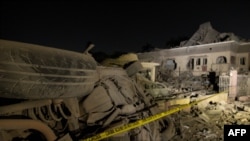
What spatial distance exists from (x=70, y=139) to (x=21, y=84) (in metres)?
1.09

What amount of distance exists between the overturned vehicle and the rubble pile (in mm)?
2798

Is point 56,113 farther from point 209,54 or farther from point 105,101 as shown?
point 209,54

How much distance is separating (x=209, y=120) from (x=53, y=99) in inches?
305

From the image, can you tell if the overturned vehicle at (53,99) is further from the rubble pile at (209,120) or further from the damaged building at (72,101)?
the rubble pile at (209,120)

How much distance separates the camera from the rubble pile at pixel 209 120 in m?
6.57

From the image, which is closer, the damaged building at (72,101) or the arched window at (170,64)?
the damaged building at (72,101)

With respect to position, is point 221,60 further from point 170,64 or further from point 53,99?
point 53,99

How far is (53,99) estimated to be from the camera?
8.54 ft

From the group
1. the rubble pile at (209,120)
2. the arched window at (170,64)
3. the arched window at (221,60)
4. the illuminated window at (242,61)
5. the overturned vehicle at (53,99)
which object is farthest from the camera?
the arched window at (170,64)

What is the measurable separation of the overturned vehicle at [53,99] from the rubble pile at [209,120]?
280 cm

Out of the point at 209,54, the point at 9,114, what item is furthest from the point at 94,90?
the point at 209,54

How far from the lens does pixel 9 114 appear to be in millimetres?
2215

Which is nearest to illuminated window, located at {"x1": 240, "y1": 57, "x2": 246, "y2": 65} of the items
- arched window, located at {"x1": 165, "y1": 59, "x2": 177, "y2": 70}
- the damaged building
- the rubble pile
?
arched window, located at {"x1": 165, "y1": 59, "x2": 177, "y2": 70}

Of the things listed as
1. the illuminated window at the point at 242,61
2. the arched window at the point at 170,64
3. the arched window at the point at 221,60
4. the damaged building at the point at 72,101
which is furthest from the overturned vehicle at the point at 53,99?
the arched window at the point at 170,64
